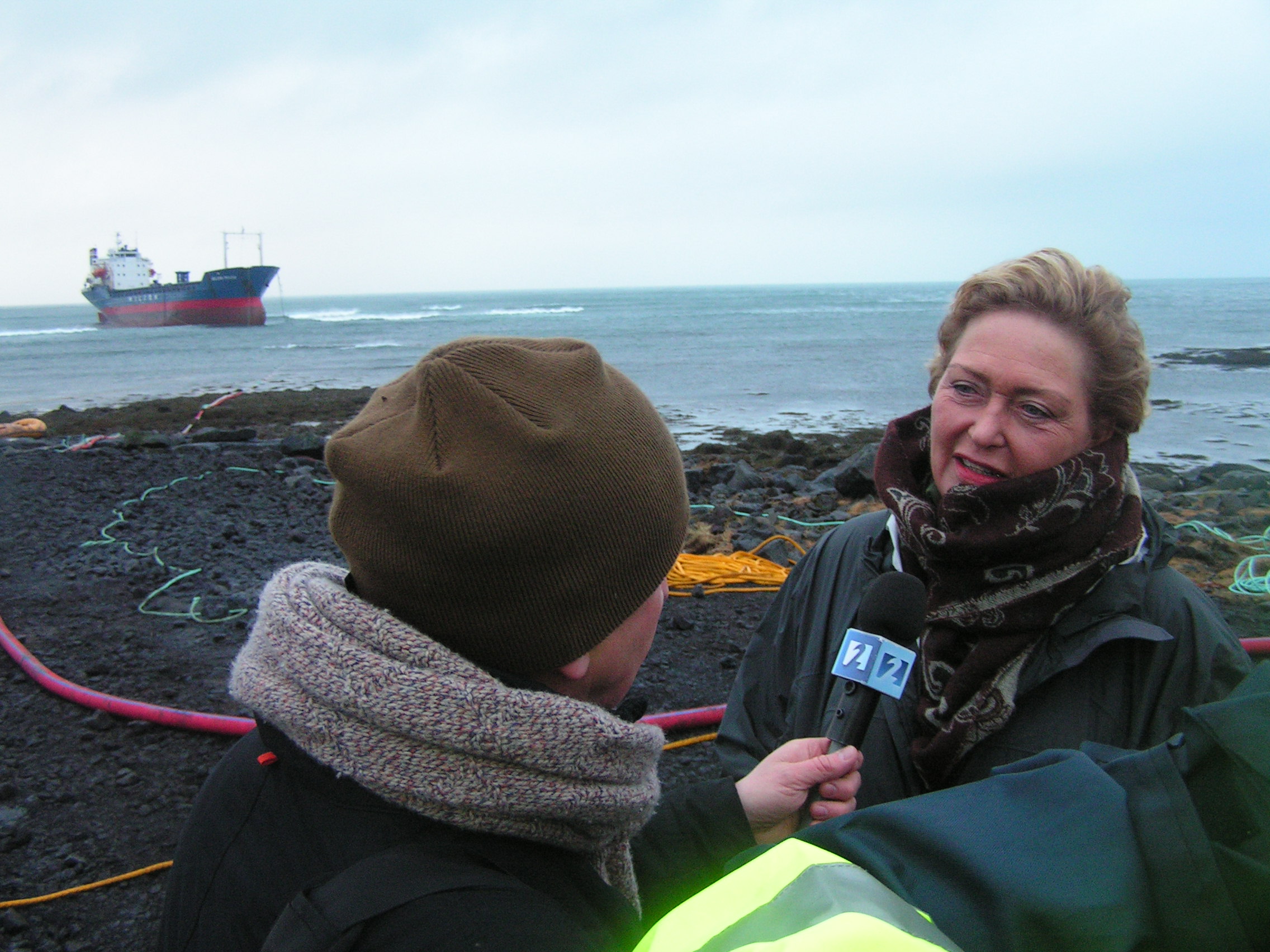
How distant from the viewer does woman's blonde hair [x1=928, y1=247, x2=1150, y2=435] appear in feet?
7.86

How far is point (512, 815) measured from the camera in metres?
1.07

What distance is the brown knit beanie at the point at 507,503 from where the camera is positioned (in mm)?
1087

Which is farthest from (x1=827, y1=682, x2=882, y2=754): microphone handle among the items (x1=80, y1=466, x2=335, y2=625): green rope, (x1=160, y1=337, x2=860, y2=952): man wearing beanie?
(x1=80, y1=466, x2=335, y2=625): green rope

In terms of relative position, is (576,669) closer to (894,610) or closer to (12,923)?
(894,610)

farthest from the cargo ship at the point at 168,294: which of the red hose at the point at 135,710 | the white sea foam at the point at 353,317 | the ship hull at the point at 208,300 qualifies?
the red hose at the point at 135,710

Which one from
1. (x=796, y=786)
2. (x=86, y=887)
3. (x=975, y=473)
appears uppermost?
(x=975, y=473)

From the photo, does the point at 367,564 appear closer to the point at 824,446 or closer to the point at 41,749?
the point at 41,749

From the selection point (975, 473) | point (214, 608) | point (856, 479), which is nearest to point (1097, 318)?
point (975, 473)

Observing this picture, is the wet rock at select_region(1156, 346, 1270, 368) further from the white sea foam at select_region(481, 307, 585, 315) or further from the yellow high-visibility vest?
the white sea foam at select_region(481, 307, 585, 315)

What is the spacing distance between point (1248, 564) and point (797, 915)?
797cm

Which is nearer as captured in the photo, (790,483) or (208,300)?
(790,483)

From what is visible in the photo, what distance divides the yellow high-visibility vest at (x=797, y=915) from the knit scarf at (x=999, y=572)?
1.36m

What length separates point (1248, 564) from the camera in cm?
712

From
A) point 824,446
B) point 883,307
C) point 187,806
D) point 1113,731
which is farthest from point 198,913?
point 883,307
